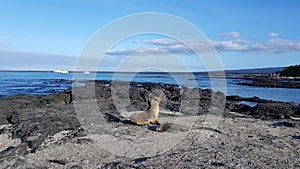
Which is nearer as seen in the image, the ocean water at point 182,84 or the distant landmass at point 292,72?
the ocean water at point 182,84

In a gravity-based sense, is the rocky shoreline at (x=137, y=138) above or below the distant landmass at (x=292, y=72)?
below

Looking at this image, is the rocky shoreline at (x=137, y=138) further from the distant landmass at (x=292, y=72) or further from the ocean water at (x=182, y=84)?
the distant landmass at (x=292, y=72)

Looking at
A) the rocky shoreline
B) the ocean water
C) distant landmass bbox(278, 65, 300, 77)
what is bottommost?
the ocean water

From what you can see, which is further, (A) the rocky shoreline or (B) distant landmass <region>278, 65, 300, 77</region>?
(B) distant landmass <region>278, 65, 300, 77</region>

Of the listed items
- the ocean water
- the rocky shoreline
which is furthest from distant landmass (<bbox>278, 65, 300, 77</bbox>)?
the rocky shoreline

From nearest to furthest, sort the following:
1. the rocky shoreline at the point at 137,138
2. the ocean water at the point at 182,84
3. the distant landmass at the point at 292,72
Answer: the rocky shoreline at the point at 137,138
the ocean water at the point at 182,84
the distant landmass at the point at 292,72

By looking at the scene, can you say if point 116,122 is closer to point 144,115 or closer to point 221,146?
point 144,115

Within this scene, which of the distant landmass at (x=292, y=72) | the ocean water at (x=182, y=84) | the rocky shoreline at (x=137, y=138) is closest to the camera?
the rocky shoreline at (x=137, y=138)

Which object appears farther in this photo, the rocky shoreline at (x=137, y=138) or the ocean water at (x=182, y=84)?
the ocean water at (x=182, y=84)

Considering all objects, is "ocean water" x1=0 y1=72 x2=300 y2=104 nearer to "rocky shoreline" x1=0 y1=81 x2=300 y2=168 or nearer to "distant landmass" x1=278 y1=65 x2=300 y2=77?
"rocky shoreline" x1=0 y1=81 x2=300 y2=168

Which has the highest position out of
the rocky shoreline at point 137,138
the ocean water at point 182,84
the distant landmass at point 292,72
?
the distant landmass at point 292,72

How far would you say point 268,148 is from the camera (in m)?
7.32

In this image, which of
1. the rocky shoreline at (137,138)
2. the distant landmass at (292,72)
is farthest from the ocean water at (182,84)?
the distant landmass at (292,72)

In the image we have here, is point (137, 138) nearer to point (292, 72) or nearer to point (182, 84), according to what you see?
point (182, 84)
